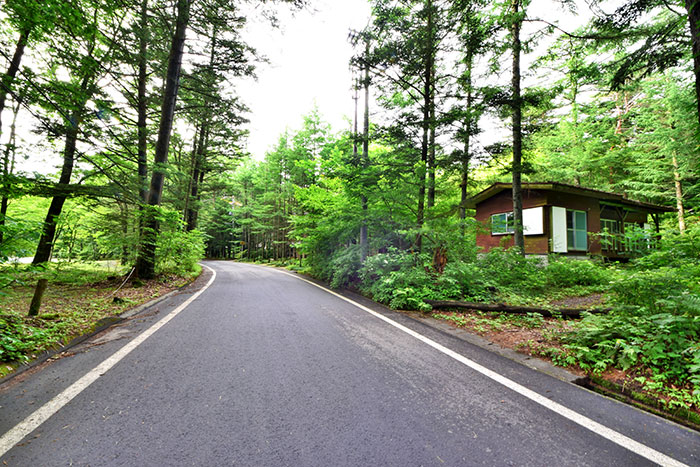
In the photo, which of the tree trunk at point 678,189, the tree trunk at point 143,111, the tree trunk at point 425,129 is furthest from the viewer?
the tree trunk at point 678,189

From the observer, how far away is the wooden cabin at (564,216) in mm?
14258

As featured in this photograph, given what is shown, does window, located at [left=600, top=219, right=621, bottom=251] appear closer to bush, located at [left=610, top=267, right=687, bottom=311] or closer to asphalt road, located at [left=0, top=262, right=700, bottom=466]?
bush, located at [left=610, top=267, right=687, bottom=311]

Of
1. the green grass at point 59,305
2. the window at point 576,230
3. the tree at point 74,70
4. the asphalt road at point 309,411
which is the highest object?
the tree at point 74,70

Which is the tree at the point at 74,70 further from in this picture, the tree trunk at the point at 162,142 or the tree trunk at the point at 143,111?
the tree trunk at the point at 162,142

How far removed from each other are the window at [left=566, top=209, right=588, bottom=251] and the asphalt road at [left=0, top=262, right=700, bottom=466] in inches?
599

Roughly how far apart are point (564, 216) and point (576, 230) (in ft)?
5.55

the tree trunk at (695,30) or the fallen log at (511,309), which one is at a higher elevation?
the tree trunk at (695,30)

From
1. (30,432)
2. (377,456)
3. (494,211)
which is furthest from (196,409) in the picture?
(494,211)

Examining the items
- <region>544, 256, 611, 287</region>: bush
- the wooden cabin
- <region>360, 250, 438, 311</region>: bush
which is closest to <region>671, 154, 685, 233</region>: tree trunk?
the wooden cabin

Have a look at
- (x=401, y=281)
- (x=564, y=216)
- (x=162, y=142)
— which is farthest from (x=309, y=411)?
(x=564, y=216)

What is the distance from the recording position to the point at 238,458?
170 centimetres

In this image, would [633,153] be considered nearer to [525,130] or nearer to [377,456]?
[525,130]

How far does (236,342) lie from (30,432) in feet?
6.67

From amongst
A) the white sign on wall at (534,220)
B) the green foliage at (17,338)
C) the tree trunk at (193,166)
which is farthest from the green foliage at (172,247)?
the white sign on wall at (534,220)
